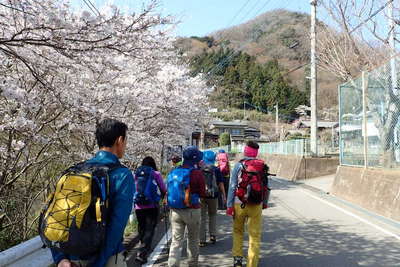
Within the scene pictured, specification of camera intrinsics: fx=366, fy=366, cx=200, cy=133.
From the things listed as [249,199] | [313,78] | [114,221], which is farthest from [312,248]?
[313,78]

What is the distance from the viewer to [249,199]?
4727 mm

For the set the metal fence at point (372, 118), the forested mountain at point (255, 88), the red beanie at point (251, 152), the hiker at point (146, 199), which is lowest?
the hiker at point (146, 199)

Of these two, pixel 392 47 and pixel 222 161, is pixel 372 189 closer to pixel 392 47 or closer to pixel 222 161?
pixel 222 161

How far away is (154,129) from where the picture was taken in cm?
1202

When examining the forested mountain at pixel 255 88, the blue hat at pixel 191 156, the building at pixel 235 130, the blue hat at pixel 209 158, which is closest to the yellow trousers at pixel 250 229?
the blue hat at pixel 191 156

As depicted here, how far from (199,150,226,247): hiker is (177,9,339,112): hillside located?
40.1m

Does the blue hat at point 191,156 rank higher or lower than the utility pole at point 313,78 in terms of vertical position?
lower

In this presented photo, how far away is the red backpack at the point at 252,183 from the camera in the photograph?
4.73 meters

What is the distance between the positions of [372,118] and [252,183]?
7.33 metres

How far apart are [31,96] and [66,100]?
0.47m

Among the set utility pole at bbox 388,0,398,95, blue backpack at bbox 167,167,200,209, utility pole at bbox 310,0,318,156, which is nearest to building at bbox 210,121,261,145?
utility pole at bbox 310,0,318,156

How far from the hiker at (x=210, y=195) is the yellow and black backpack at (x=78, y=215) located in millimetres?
3793

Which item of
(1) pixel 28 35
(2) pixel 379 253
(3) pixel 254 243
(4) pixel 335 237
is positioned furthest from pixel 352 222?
(1) pixel 28 35

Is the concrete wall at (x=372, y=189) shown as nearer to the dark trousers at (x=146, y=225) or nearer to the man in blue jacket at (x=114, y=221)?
the dark trousers at (x=146, y=225)
